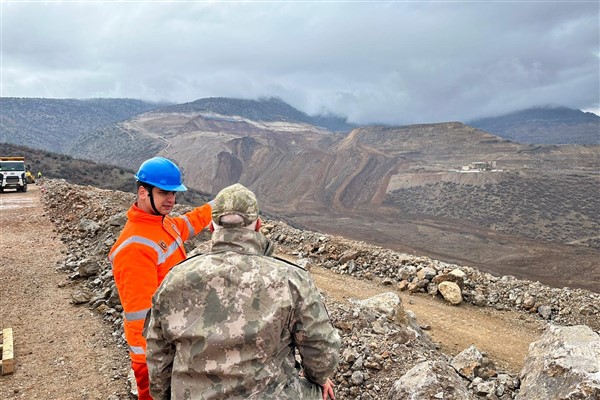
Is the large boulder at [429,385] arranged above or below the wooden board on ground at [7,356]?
above

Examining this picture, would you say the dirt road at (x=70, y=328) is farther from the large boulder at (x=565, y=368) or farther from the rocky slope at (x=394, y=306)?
the large boulder at (x=565, y=368)

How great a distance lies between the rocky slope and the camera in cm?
353

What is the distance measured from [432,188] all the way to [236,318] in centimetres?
3914

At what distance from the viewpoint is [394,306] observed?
5730mm

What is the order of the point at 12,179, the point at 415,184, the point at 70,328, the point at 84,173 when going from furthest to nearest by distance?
the point at 415,184 → the point at 84,173 → the point at 12,179 → the point at 70,328

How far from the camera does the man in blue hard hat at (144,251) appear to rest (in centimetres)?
262

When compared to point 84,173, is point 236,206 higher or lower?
higher

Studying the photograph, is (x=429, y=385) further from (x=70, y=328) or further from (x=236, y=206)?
(x=70, y=328)

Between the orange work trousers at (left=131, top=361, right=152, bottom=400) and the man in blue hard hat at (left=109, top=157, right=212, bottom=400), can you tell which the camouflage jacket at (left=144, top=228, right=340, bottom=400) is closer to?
the man in blue hard hat at (left=109, top=157, right=212, bottom=400)

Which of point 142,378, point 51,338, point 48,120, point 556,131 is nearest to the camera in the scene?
point 142,378

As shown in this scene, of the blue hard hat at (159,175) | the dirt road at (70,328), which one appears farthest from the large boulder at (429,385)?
the dirt road at (70,328)

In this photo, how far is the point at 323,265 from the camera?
402 inches

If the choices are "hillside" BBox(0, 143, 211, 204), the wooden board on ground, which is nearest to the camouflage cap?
the wooden board on ground

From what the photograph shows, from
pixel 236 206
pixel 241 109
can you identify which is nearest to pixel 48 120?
pixel 241 109
